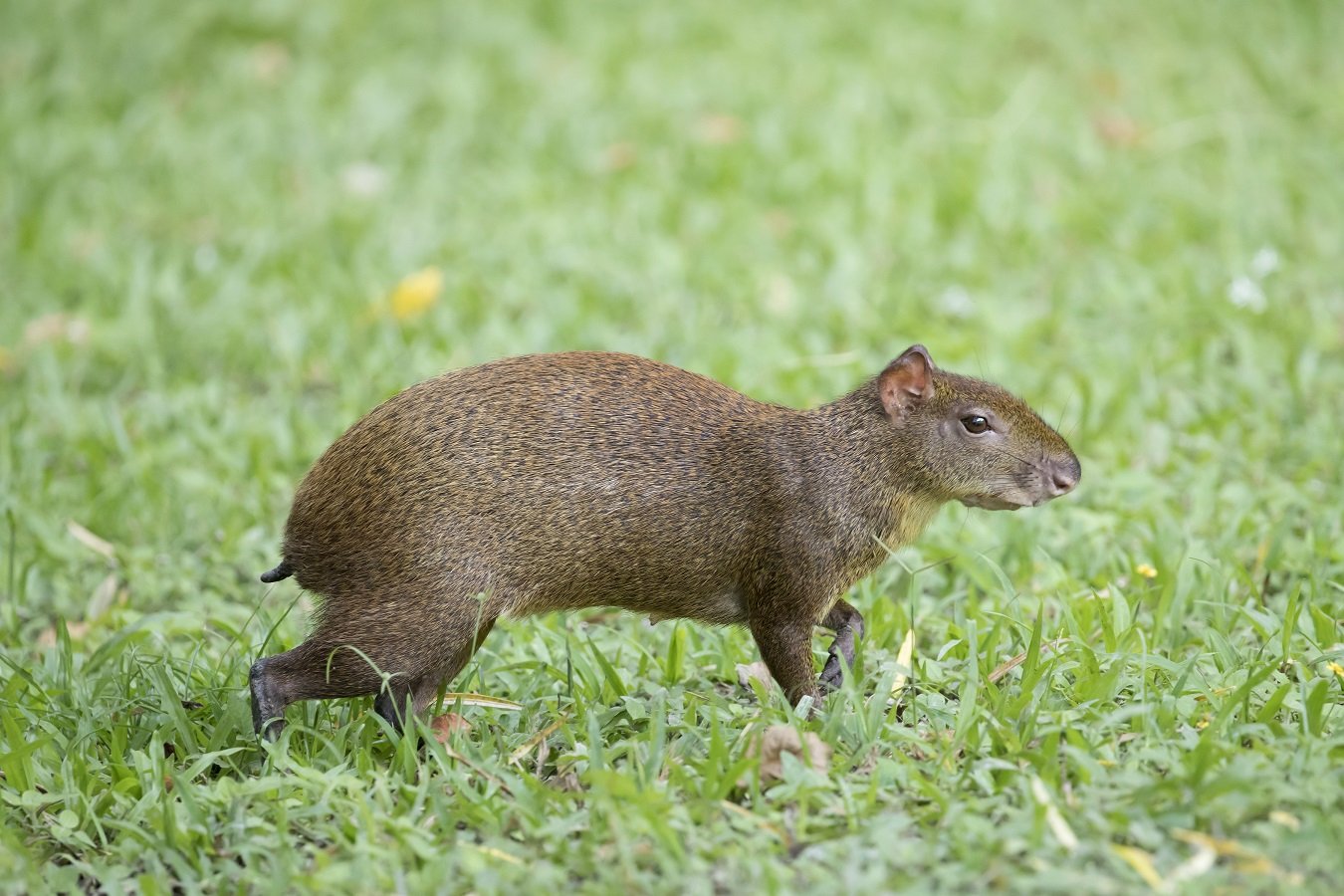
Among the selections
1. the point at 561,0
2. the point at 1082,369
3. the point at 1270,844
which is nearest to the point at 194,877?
the point at 1270,844

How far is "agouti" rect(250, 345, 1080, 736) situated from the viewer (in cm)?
372

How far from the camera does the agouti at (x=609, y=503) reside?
12.2 ft

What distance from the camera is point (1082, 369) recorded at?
6242 millimetres

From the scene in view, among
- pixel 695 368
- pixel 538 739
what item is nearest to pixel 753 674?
pixel 538 739

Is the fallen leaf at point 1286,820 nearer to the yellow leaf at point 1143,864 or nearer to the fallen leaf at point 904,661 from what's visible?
the yellow leaf at point 1143,864

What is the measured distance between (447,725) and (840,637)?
1.02 meters

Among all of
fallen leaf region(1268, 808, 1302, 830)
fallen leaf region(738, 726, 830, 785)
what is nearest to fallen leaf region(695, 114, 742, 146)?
fallen leaf region(738, 726, 830, 785)

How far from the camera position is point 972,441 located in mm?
3938

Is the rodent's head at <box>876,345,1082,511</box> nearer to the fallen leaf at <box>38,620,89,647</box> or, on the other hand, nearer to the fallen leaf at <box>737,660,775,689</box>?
the fallen leaf at <box>737,660,775,689</box>

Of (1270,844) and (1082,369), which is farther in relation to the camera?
(1082,369)

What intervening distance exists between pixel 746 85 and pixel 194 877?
6.41 meters

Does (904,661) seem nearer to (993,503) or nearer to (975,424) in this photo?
(993,503)

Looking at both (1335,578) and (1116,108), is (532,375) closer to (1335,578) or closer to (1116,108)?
(1335,578)

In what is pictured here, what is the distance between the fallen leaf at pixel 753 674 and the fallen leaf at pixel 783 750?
21.8 inches
